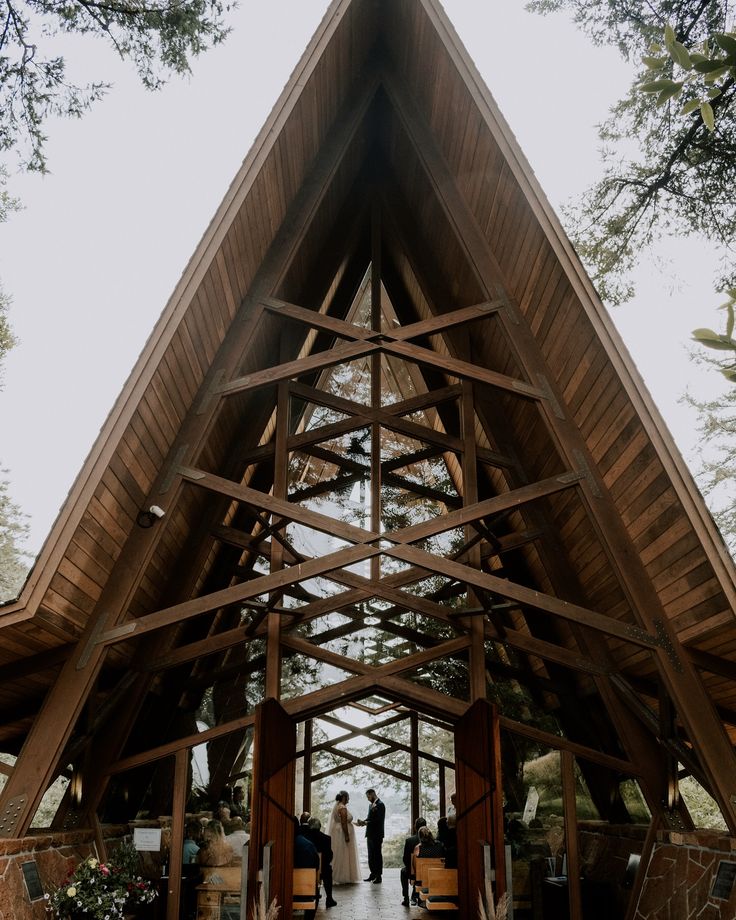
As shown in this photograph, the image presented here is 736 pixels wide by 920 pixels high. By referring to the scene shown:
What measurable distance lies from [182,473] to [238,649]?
222 centimetres

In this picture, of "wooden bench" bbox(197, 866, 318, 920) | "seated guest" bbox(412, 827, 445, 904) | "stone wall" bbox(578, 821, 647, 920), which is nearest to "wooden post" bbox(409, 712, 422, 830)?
"seated guest" bbox(412, 827, 445, 904)

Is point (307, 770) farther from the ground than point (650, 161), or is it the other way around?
point (650, 161)

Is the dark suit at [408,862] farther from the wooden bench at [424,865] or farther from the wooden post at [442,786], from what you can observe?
the wooden bench at [424,865]

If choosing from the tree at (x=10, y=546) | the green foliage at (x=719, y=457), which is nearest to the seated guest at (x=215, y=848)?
the green foliage at (x=719, y=457)

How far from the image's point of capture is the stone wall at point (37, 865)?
18.5ft

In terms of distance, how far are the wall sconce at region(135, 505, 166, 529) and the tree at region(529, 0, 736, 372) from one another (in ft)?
13.5

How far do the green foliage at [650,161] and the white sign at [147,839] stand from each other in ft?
20.5

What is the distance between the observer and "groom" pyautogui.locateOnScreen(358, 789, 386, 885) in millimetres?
11500

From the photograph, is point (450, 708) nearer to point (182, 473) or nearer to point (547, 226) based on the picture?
point (182, 473)

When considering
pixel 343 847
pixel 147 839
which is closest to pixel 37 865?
pixel 147 839

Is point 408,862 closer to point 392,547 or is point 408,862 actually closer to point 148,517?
point 392,547

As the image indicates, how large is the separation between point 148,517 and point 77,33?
3544 mm

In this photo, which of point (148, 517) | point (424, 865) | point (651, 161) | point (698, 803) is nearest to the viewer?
point (148, 517)

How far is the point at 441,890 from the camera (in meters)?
7.96
